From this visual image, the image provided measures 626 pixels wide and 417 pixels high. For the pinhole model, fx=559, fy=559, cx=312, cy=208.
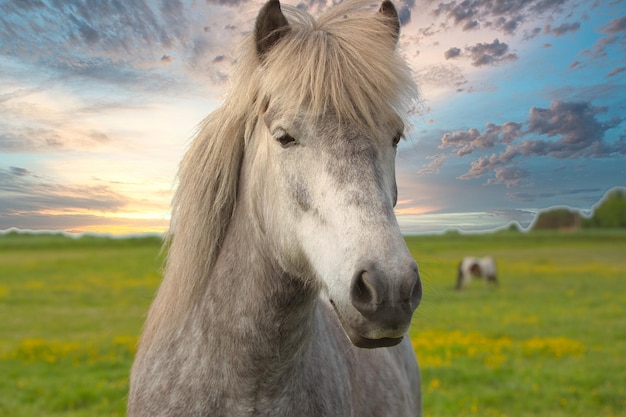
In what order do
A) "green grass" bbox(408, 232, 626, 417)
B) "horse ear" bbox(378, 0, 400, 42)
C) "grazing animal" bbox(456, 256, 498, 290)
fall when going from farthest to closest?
"grazing animal" bbox(456, 256, 498, 290) → "green grass" bbox(408, 232, 626, 417) → "horse ear" bbox(378, 0, 400, 42)

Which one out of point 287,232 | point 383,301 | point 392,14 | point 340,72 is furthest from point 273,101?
point 383,301

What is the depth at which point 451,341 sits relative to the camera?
11258mm

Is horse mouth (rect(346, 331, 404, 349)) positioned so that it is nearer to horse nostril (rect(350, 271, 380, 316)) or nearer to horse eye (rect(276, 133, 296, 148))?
horse nostril (rect(350, 271, 380, 316))

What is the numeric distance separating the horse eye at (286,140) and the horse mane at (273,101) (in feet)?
0.32

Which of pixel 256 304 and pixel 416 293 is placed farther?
pixel 256 304

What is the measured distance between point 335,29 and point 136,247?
46.3 metres

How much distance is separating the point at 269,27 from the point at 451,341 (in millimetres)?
9870

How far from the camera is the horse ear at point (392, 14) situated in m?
2.77

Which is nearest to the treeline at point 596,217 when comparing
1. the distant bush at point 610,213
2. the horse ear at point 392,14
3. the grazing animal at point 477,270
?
the distant bush at point 610,213

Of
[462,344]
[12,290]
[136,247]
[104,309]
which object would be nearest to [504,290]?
[462,344]

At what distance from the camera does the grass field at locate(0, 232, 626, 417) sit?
732 centimetres

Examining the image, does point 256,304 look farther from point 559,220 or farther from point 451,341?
point 559,220

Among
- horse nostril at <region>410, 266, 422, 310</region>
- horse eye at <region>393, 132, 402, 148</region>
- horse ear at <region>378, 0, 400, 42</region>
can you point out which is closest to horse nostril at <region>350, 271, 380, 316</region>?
horse nostril at <region>410, 266, 422, 310</region>

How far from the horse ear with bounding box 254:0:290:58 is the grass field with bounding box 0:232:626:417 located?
4.44 feet
